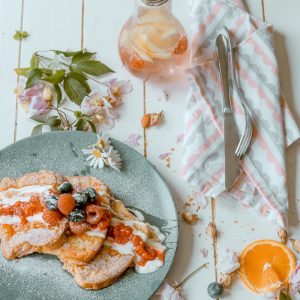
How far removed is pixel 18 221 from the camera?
5.41 feet

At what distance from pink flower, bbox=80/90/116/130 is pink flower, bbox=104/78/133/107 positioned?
3 centimetres

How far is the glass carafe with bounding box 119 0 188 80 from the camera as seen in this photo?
5.92ft

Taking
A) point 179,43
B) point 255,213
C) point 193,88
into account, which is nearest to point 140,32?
point 179,43

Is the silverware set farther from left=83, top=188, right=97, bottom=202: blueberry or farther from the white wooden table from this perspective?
left=83, top=188, right=97, bottom=202: blueberry

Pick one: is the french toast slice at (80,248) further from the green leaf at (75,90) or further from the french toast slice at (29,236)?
the green leaf at (75,90)

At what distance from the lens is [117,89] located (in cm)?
187

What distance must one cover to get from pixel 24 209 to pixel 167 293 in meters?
0.46

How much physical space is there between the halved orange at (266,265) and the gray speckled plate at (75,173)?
0.70 feet

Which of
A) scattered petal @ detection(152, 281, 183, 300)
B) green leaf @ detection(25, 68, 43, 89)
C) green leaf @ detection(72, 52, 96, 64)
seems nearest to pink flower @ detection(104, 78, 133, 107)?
green leaf @ detection(72, 52, 96, 64)

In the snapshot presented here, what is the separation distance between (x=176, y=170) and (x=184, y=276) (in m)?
0.32

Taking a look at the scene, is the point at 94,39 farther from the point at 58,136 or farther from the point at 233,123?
the point at 233,123

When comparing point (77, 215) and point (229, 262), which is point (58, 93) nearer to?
point (77, 215)

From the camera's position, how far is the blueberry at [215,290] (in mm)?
1631

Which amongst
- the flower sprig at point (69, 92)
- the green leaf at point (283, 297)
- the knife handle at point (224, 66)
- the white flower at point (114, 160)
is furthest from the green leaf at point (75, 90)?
the green leaf at point (283, 297)
